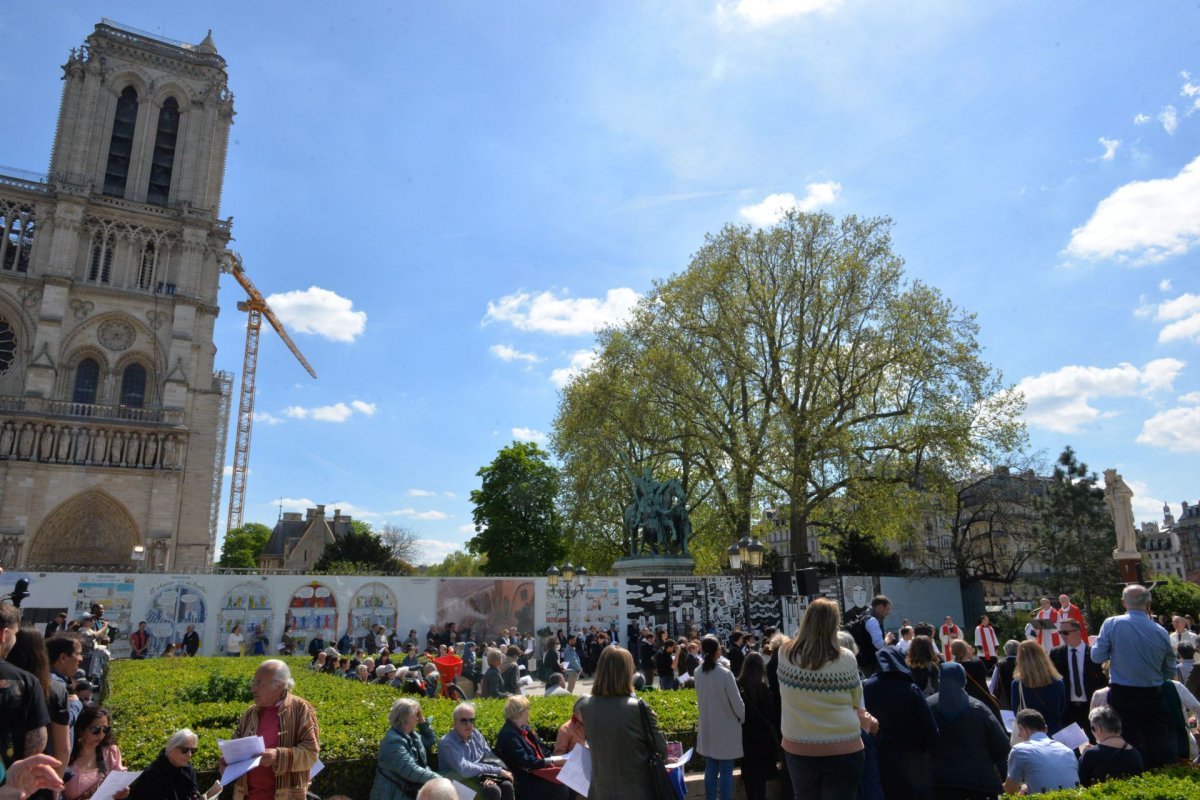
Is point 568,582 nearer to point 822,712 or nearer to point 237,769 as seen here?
point 237,769

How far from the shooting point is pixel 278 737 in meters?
4.66

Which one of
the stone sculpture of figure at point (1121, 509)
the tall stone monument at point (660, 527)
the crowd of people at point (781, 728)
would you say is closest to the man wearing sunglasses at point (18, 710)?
the crowd of people at point (781, 728)

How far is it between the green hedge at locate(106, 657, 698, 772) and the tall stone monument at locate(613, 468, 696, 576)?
48.6ft

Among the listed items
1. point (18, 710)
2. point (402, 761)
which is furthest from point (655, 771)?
point (18, 710)

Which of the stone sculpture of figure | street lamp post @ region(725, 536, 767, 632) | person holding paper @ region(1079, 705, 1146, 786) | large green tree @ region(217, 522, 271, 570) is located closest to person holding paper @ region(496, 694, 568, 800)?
person holding paper @ region(1079, 705, 1146, 786)

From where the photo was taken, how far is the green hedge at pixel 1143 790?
4422 mm

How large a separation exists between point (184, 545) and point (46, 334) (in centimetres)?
1254

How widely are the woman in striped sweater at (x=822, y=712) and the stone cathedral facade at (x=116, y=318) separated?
39.2 m

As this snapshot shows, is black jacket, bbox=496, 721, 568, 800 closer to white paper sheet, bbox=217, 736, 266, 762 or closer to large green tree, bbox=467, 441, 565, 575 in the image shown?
white paper sheet, bbox=217, 736, 266, 762

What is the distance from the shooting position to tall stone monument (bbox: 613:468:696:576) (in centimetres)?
2527

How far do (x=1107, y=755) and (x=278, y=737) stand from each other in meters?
5.62

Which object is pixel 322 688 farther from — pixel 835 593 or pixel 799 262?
pixel 799 262

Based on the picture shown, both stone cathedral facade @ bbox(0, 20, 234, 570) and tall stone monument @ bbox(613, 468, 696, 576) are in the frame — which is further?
stone cathedral facade @ bbox(0, 20, 234, 570)

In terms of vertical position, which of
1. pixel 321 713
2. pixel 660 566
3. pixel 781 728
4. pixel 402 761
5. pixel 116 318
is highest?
pixel 116 318
